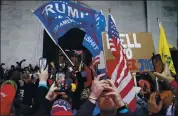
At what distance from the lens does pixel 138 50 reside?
533cm

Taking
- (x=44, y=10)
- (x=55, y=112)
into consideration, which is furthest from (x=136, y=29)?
(x=55, y=112)

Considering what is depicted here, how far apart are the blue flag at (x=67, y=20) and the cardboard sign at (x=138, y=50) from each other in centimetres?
A: 96

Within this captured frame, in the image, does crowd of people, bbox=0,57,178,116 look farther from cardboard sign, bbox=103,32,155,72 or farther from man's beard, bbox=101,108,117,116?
cardboard sign, bbox=103,32,155,72

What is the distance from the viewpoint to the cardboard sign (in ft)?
16.9

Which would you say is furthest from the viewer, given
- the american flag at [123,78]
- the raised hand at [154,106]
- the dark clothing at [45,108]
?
the american flag at [123,78]

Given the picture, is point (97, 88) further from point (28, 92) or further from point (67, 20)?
point (67, 20)

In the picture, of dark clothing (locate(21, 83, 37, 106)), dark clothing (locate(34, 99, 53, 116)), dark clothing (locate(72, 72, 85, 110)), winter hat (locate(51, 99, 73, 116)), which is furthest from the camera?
dark clothing (locate(21, 83, 37, 106))

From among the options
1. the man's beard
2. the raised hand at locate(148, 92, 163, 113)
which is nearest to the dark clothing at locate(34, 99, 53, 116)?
the man's beard

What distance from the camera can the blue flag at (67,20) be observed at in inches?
245

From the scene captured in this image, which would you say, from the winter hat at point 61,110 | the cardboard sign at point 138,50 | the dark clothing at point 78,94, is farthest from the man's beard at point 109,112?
the cardboard sign at point 138,50

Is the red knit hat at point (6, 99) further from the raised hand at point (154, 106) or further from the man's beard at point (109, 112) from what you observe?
the raised hand at point (154, 106)

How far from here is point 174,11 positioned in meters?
10.5

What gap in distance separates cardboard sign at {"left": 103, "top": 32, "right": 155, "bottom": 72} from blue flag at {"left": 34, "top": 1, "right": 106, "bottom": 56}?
96cm

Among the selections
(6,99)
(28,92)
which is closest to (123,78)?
(6,99)
